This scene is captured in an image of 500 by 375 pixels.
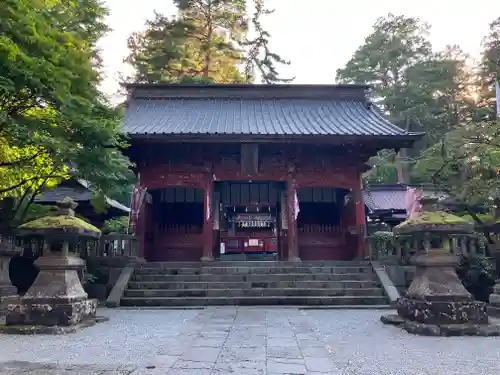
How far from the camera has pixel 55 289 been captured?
21.4ft

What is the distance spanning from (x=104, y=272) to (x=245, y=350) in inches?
279

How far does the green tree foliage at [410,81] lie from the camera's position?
93.5 feet

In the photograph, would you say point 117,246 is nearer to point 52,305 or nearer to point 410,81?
point 52,305

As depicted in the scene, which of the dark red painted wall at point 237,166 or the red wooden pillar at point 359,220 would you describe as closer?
the red wooden pillar at point 359,220

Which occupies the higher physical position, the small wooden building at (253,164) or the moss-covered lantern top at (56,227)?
the small wooden building at (253,164)

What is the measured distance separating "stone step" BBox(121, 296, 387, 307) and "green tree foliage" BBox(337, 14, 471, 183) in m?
19.5

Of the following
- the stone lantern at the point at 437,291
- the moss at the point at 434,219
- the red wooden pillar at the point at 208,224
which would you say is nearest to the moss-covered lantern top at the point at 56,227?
the red wooden pillar at the point at 208,224

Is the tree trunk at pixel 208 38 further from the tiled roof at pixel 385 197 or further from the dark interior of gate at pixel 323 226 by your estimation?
the dark interior of gate at pixel 323 226

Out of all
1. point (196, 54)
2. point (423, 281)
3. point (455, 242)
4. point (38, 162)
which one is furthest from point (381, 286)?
point (196, 54)

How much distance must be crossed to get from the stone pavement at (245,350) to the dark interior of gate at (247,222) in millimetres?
6747

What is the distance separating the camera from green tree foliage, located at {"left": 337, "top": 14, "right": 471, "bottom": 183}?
28.5m

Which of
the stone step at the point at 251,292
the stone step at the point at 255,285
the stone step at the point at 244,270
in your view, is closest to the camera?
the stone step at the point at 251,292

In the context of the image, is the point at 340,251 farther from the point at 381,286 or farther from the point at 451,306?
the point at 451,306

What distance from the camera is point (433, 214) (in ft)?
22.2
